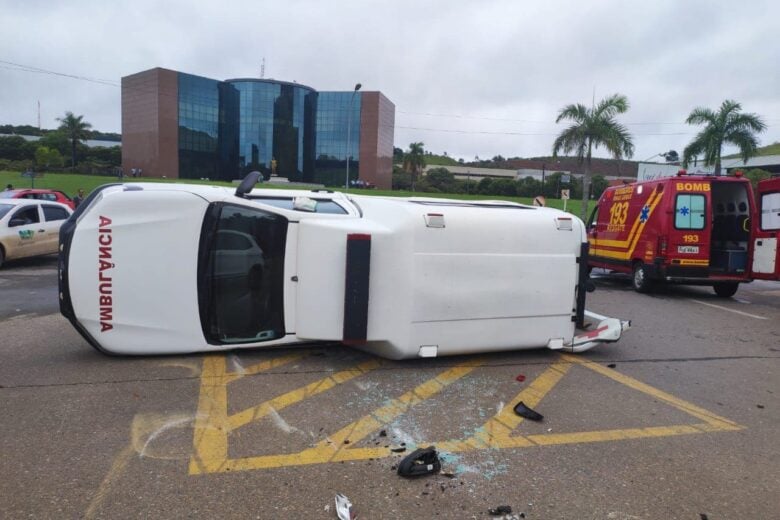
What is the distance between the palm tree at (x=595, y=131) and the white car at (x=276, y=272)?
2661cm

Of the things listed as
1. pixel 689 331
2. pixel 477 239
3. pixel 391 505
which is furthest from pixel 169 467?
pixel 689 331

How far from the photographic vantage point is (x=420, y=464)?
3066 millimetres

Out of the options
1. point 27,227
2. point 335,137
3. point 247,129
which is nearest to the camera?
point 27,227

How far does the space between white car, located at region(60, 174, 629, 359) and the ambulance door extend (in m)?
6.57

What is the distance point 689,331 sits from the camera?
280 inches

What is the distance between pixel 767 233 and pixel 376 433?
885 cm

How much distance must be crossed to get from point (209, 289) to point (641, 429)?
3.59 meters

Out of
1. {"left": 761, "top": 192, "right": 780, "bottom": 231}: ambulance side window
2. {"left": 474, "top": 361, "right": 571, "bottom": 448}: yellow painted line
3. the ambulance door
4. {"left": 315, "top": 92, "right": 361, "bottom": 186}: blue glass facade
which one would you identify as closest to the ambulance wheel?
the ambulance door

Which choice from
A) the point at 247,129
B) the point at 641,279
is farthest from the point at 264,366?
the point at 247,129

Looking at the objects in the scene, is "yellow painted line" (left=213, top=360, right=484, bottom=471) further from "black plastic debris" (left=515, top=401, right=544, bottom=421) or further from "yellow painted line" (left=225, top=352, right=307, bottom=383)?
"yellow painted line" (left=225, top=352, right=307, bottom=383)

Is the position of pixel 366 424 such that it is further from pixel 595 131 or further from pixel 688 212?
pixel 595 131

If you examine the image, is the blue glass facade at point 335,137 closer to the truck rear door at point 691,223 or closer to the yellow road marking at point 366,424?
the truck rear door at point 691,223

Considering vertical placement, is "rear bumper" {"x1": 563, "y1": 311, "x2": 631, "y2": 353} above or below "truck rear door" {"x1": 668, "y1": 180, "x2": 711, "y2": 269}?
below

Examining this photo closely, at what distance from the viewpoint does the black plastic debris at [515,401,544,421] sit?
3840mm
